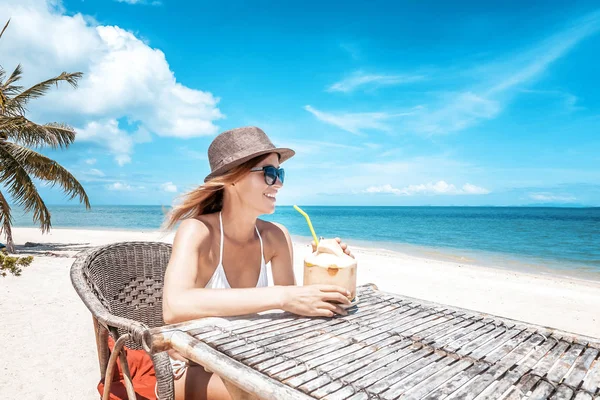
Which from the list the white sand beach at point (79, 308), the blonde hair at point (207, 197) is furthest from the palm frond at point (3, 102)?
the blonde hair at point (207, 197)

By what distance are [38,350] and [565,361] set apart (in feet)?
12.4

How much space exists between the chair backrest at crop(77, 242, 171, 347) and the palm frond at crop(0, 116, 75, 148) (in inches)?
344

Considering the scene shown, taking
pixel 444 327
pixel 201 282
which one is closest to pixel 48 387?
pixel 201 282

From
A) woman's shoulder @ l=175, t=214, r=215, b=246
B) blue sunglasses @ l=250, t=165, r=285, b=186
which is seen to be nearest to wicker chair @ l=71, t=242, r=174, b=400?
woman's shoulder @ l=175, t=214, r=215, b=246

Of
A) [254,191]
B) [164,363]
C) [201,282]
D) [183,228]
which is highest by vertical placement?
[254,191]

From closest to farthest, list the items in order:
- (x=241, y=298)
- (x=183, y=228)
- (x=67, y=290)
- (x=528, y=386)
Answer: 1. (x=528, y=386)
2. (x=241, y=298)
3. (x=183, y=228)
4. (x=67, y=290)

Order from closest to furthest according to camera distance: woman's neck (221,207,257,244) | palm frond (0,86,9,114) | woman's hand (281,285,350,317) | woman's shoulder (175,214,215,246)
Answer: woman's hand (281,285,350,317) → woman's shoulder (175,214,215,246) → woman's neck (221,207,257,244) → palm frond (0,86,9,114)

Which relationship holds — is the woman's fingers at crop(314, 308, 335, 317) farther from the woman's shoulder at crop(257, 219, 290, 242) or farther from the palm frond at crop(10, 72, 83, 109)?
the palm frond at crop(10, 72, 83, 109)

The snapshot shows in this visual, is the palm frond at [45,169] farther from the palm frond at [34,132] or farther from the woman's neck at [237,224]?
the woman's neck at [237,224]

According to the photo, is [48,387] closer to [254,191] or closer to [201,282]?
[201,282]

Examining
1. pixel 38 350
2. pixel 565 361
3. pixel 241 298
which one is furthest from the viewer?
pixel 38 350

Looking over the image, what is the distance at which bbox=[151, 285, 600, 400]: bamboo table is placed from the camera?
1004mm

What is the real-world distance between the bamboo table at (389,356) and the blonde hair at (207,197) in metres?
0.71

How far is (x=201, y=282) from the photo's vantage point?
1866 millimetres
